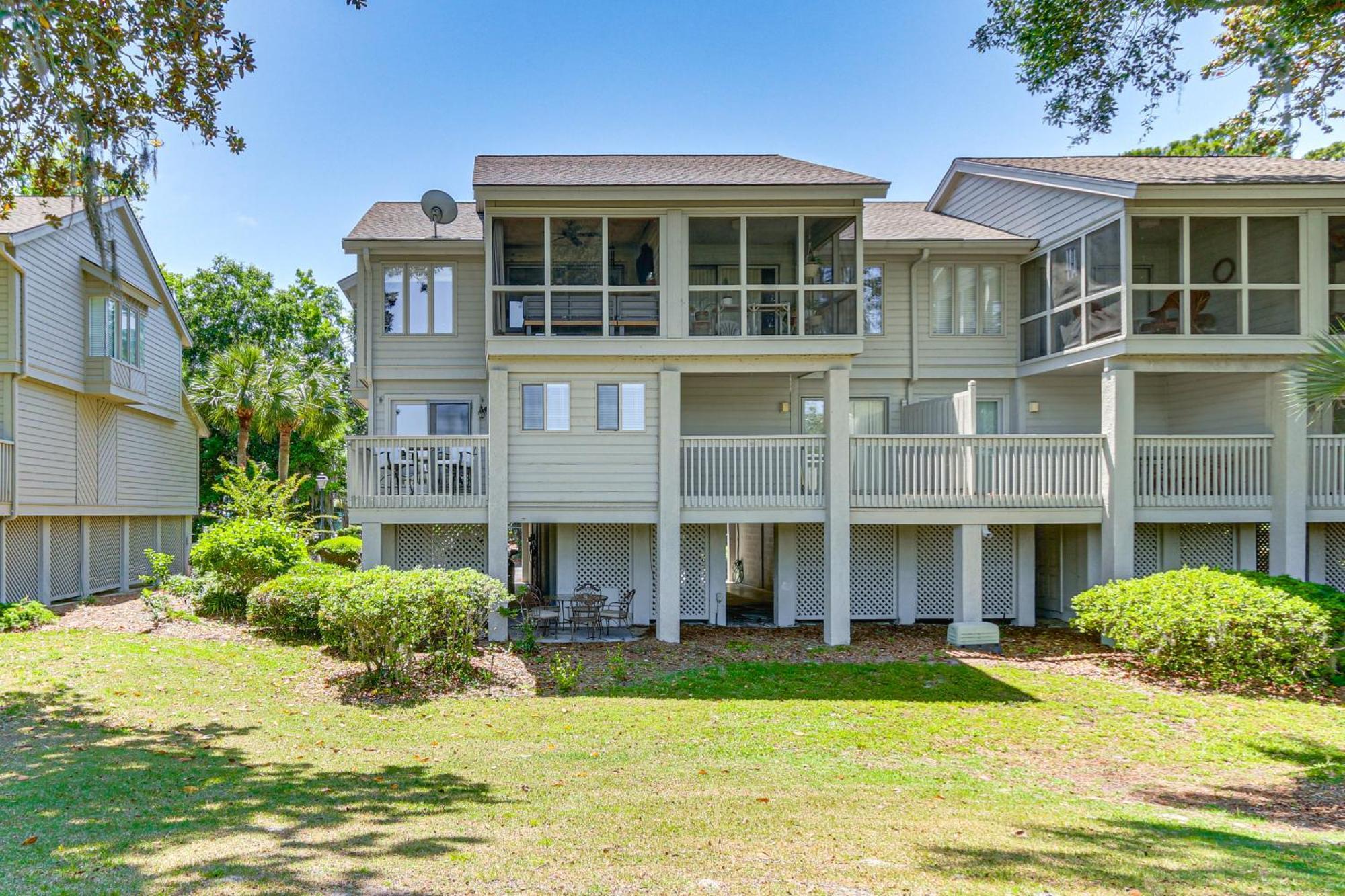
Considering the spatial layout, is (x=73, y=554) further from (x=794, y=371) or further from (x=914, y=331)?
(x=914, y=331)

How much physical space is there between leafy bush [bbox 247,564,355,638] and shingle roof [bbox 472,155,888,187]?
716 centimetres

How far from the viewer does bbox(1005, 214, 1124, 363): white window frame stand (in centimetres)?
1272

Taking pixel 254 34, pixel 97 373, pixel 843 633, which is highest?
pixel 254 34

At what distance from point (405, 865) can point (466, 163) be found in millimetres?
13941

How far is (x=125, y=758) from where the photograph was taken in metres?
7.00

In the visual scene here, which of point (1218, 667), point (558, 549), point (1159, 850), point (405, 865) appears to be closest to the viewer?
point (405, 865)

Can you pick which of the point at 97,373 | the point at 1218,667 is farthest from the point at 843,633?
the point at 97,373

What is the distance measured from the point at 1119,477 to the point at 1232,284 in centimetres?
374

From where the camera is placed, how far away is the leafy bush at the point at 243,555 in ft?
46.1

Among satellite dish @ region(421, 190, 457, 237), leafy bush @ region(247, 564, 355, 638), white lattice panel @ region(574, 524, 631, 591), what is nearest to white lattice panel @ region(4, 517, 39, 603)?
leafy bush @ region(247, 564, 355, 638)

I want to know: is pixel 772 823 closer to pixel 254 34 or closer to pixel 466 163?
pixel 254 34

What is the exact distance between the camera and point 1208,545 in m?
14.6

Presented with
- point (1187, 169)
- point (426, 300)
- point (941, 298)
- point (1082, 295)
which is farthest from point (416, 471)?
point (1187, 169)

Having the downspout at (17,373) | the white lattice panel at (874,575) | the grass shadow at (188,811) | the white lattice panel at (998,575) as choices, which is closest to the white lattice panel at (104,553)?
the downspout at (17,373)
